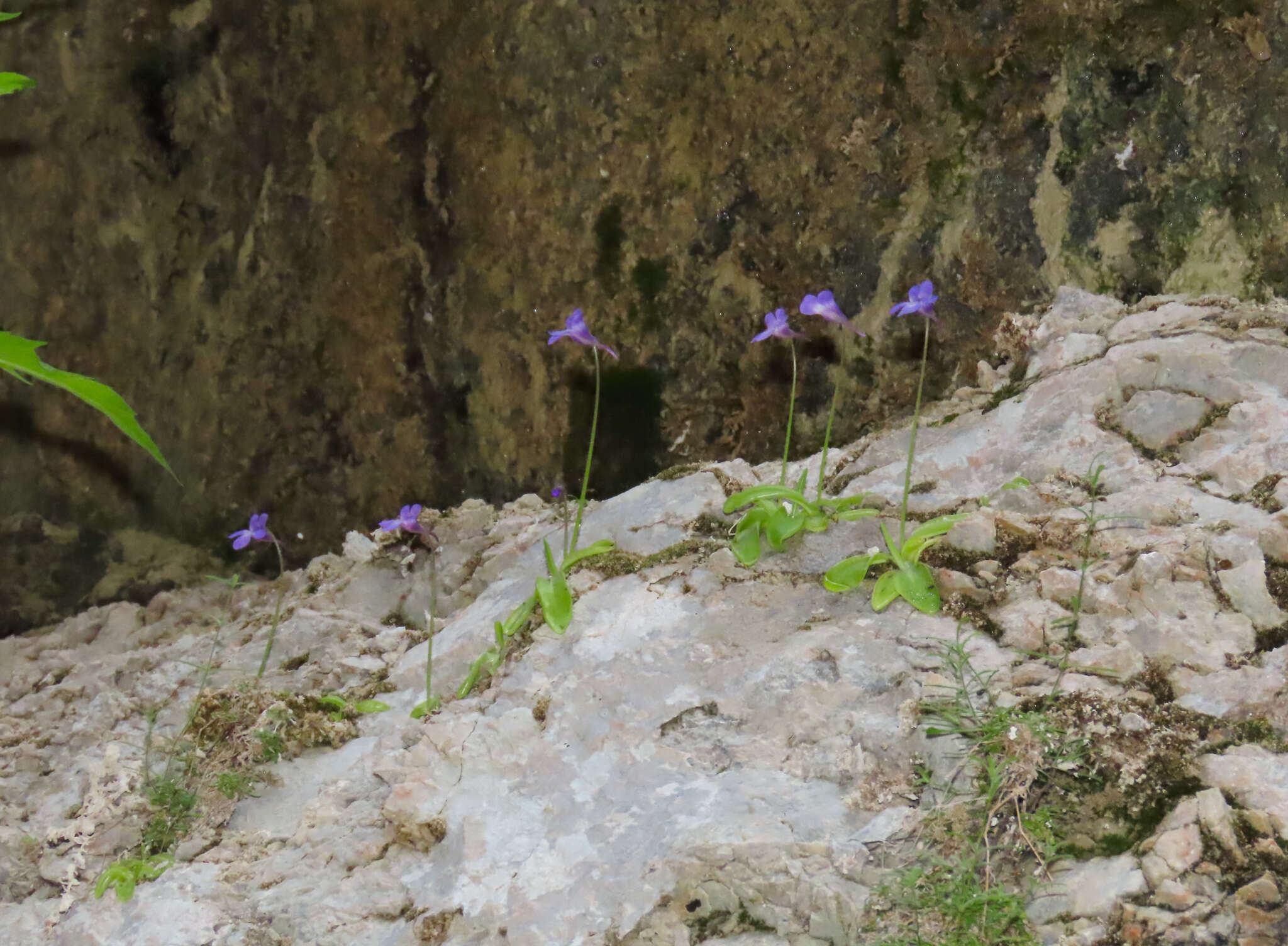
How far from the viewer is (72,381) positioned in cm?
107

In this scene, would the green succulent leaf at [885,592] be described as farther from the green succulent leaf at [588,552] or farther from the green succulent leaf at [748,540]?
the green succulent leaf at [588,552]

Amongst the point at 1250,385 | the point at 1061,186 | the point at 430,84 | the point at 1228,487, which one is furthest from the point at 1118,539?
the point at 430,84

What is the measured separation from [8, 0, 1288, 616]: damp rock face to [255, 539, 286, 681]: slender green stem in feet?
0.54

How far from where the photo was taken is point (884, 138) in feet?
7.56

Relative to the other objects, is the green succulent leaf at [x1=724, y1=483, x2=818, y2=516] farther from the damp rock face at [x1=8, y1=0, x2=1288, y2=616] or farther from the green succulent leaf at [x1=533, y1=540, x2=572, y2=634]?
the damp rock face at [x1=8, y1=0, x2=1288, y2=616]

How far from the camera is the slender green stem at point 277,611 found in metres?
2.00

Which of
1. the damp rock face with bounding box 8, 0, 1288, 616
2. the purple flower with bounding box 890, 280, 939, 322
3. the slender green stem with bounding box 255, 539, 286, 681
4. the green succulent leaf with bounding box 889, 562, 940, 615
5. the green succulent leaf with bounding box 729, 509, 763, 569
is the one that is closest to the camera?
the green succulent leaf with bounding box 889, 562, 940, 615

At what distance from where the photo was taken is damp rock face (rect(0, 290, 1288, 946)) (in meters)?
1.17

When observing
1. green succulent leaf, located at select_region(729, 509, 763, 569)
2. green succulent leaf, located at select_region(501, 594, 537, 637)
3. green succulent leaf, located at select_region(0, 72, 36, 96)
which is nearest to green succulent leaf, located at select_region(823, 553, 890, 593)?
green succulent leaf, located at select_region(729, 509, 763, 569)

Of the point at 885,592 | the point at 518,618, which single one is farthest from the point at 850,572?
the point at 518,618

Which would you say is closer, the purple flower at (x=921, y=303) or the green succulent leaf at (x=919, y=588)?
the green succulent leaf at (x=919, y=588)

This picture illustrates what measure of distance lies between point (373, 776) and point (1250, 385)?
1812 mm

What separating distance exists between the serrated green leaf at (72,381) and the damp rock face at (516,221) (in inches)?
60.6

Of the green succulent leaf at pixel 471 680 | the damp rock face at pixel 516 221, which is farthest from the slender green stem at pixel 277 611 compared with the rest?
the green succulent leaf at pixel 471 680
